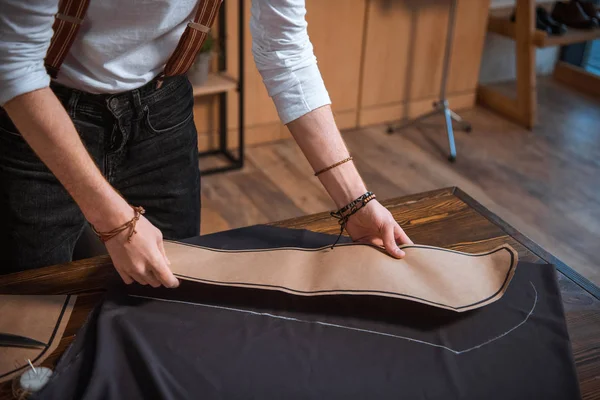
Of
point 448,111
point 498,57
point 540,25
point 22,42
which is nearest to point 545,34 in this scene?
point 540,25

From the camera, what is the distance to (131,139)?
1170 millimetres

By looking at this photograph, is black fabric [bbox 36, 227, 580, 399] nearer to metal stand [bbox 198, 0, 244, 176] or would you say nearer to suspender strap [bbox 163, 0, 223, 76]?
suspender strap [bbox 163, 0, 223, 76]

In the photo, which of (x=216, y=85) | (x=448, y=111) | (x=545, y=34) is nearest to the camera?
(x=216, y=85)

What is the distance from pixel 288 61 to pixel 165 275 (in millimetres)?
432

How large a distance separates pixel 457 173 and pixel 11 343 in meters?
2.44

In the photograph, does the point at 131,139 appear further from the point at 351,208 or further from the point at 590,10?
the point at 590,10

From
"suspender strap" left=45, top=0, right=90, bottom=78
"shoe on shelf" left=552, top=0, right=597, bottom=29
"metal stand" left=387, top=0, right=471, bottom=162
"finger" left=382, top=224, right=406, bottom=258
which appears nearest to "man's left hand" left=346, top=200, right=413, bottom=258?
"finger" left=382, top=224, right=406, bottom=258

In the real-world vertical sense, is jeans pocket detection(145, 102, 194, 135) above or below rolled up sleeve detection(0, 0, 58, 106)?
below

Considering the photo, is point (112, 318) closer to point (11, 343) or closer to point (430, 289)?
point (11, 343)

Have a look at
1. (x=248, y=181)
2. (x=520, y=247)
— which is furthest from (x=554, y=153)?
(x=520, y=247)

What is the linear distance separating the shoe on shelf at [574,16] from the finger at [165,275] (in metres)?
3.09

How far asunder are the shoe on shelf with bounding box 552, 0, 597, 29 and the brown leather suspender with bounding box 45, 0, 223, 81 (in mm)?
2776

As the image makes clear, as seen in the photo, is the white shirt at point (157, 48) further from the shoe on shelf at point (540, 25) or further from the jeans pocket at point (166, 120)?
→ the shoe on shelf at point (540, 25)

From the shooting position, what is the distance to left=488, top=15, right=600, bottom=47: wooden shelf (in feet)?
10.6
